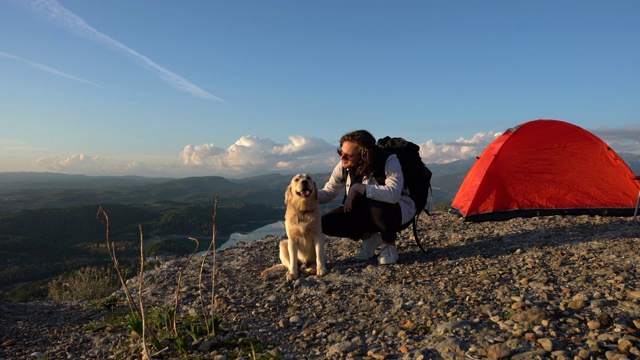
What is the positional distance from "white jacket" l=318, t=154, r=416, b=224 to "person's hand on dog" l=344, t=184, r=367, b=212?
8 cm

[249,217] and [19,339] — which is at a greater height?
[19,339]

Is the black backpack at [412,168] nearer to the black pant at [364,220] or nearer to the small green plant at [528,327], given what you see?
the black pant at [364,220]

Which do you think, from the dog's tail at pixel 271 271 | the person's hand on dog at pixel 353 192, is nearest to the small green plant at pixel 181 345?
the dog's tail at pixel 271 271

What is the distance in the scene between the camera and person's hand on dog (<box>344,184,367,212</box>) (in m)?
5.35

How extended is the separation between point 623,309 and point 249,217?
79198 millimetres

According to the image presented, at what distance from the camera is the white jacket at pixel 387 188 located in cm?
527

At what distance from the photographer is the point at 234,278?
19.3 feet

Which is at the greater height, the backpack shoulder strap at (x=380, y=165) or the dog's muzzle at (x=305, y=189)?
the backpack shoulder strap at (x=380, y=165)

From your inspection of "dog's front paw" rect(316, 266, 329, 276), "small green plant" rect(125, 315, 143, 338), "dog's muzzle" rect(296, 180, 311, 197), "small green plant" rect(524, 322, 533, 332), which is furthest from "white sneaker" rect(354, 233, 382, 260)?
"small green plant" rect(125, 315, 143, 338)

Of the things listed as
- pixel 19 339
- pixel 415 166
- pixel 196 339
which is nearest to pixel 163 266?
pixel 19 339

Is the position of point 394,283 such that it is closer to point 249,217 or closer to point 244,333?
point 244,333

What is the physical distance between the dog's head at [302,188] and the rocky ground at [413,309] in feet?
3.87

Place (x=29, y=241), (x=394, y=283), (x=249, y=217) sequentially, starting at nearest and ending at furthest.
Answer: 1. (x=394, y=283)
2. (x=29, y=241)
3. (x=249, y=217)

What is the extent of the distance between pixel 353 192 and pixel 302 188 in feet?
2.54
